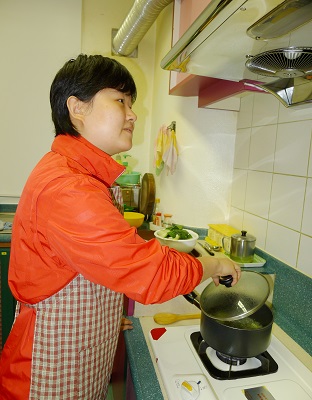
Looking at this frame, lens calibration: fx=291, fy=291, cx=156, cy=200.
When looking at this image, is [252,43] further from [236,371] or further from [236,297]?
[236,371]

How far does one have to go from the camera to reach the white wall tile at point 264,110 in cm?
113

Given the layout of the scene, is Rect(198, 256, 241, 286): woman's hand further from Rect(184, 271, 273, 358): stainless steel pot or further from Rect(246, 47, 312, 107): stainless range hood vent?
Rect(246, 47, 312, 107): stainless range hood vent

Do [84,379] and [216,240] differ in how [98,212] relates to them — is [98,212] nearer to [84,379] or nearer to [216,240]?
[84,379]

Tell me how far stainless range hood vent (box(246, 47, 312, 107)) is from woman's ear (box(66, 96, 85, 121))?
1.46ft

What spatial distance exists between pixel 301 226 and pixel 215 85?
0.66 metres

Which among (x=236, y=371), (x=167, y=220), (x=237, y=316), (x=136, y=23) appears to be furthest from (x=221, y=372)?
(x=136, y=23)

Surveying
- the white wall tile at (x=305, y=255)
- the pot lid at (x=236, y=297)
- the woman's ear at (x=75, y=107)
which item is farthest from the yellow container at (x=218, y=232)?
the woman's ear at (x=75, y=107)

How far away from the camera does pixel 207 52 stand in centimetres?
73

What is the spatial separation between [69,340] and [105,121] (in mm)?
569

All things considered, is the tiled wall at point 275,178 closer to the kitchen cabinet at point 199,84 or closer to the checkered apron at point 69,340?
the kitchen cabinet at point 199,84

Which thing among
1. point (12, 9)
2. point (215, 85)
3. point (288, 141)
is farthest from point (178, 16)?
point (12, 9)

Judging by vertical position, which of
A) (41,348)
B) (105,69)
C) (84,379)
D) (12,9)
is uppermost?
(12,9)

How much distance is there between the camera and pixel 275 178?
112 centimetres

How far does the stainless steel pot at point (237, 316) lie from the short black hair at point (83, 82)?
0.61 meters
